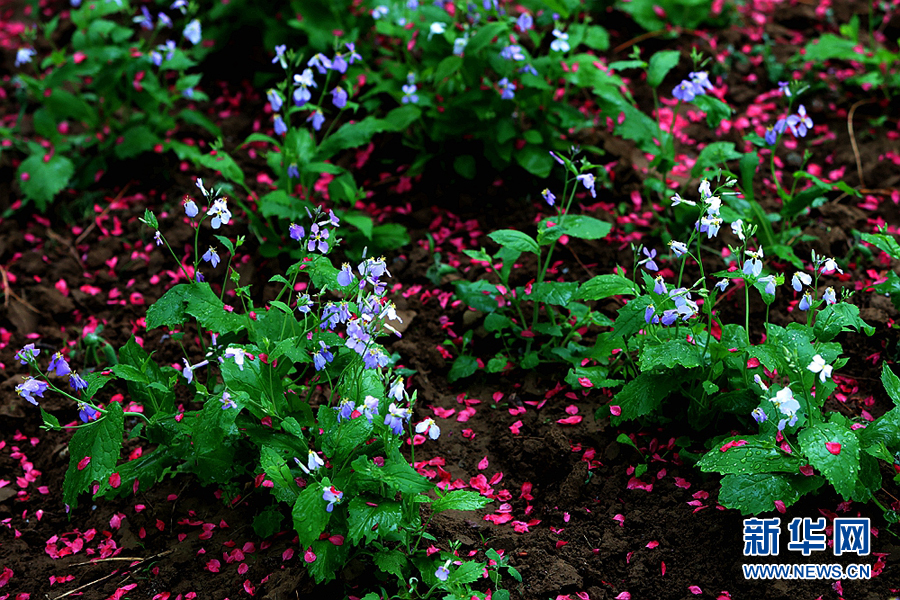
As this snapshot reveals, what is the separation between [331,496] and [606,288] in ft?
4.10

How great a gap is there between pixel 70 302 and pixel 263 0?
2304 mm

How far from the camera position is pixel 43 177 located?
4.35m

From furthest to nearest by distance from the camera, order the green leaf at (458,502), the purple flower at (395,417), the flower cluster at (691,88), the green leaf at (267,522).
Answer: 1. the flower cluster at (691,88)
2. the green leaf at (267,522)
3. the green leaf at (458,502)
4. the purple flower at (395,417)

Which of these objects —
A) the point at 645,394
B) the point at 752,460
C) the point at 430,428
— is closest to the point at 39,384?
the point at 430,428

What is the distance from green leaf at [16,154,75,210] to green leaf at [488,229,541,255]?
258 cm

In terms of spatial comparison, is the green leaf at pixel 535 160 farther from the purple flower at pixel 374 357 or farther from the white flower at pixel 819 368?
the white flower at pixel 819 368

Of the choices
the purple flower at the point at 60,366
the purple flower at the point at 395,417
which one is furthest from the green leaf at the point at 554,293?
the purple flower at the point at 60,366

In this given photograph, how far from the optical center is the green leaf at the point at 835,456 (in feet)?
7.48

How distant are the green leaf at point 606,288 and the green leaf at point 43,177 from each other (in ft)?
9.95

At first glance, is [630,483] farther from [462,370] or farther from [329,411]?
[329,411]

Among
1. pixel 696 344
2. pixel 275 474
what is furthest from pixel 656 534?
pixel 275 474

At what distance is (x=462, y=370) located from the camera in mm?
3375

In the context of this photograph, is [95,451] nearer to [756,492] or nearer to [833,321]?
[756,492]

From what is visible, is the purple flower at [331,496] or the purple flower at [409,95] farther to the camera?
the purple flower at [409,95]
